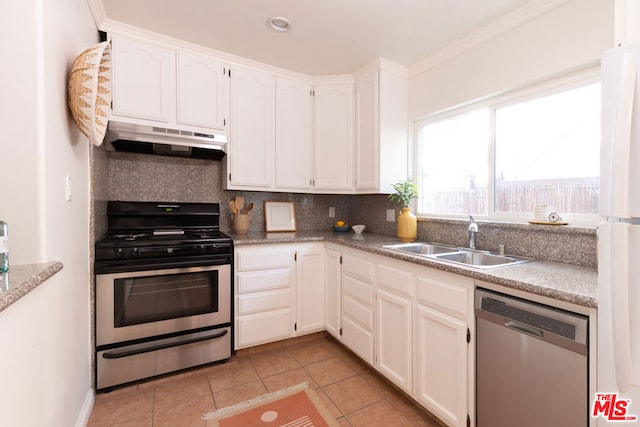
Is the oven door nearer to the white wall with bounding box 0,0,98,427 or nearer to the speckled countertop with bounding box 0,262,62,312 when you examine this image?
the white wall with bounding box 0,0,98,427

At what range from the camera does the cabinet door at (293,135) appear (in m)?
2.78

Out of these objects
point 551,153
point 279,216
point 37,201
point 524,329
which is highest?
point 551,153

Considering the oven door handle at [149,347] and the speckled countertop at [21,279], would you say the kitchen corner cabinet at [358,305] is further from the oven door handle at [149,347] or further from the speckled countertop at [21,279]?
the speckled countertop at [21,279]

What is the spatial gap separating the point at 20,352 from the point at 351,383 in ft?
5.81

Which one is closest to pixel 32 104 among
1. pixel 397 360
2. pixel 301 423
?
pixel 301 423

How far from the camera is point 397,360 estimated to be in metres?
1.87

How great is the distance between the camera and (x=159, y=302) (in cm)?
204

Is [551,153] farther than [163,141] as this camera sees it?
No

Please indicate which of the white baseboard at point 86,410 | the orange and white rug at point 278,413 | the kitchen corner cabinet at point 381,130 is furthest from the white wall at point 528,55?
the white baseboard at point 86,410

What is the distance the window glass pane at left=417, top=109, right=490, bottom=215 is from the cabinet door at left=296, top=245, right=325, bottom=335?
3.50ft

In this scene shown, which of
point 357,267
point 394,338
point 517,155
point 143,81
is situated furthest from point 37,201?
point 517,155

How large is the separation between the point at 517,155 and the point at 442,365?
1469 mm

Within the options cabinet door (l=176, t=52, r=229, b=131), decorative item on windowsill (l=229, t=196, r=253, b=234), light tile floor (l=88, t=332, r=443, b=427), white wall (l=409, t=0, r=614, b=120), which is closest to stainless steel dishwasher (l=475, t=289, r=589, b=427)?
light tile floor (l=88, t=332, r=443, b=427)

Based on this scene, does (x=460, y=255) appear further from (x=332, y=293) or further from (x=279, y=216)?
(x=279, y=216)
